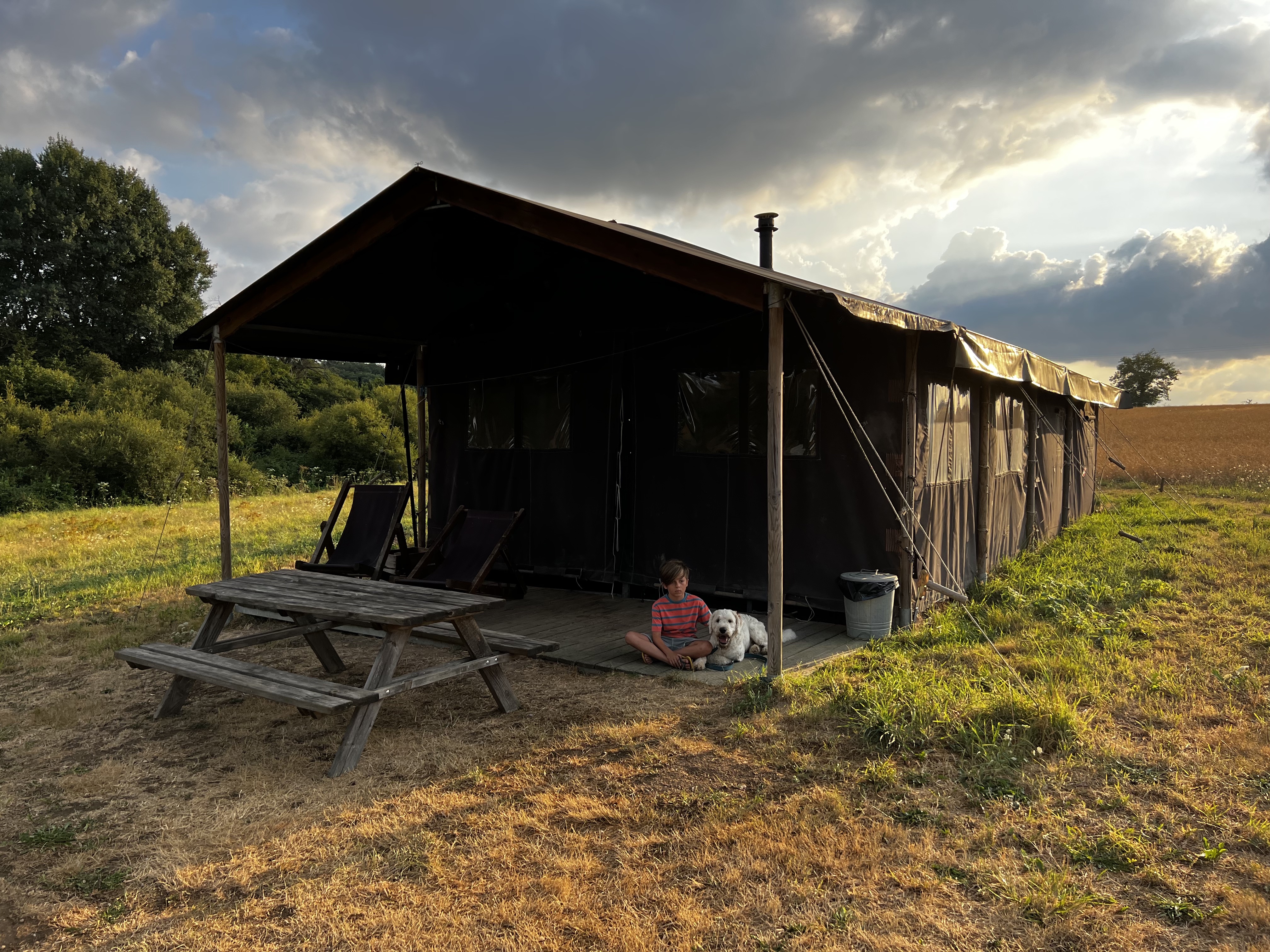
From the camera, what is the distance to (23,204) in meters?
21.7

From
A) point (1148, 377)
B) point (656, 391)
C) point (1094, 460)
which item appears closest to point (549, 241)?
point (656, 391)

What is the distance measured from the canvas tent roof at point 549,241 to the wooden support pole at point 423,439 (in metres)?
1.33

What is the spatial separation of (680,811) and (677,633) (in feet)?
6.27

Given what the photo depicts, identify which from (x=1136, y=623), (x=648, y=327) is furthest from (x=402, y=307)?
(x=1136, y=623)

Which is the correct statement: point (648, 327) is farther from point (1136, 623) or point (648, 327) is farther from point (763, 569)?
point (1136, 623)

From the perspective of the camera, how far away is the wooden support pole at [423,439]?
8.30m

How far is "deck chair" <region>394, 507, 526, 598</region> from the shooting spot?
610cm

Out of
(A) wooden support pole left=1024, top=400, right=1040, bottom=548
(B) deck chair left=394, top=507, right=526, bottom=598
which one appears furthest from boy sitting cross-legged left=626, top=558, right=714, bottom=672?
(A) wooden support pole left=1024, top=400, right=1040, bottom=548

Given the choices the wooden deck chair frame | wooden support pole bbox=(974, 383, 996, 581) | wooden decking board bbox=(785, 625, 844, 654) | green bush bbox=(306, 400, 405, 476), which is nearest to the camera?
wooden decking board bbox=(785, 625, 844, 654)

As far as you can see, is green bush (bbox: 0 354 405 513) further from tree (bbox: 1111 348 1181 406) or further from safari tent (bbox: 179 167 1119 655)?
tree (bbox: 1111 348 1181 406)

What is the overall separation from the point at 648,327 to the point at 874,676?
3.44 m

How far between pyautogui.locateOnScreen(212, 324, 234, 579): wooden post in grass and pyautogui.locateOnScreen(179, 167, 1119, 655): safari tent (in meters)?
0.07

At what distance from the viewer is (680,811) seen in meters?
3.11

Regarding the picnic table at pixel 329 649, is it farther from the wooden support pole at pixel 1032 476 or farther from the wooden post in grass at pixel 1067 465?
the wooden post in grass at pixel 1067 465
